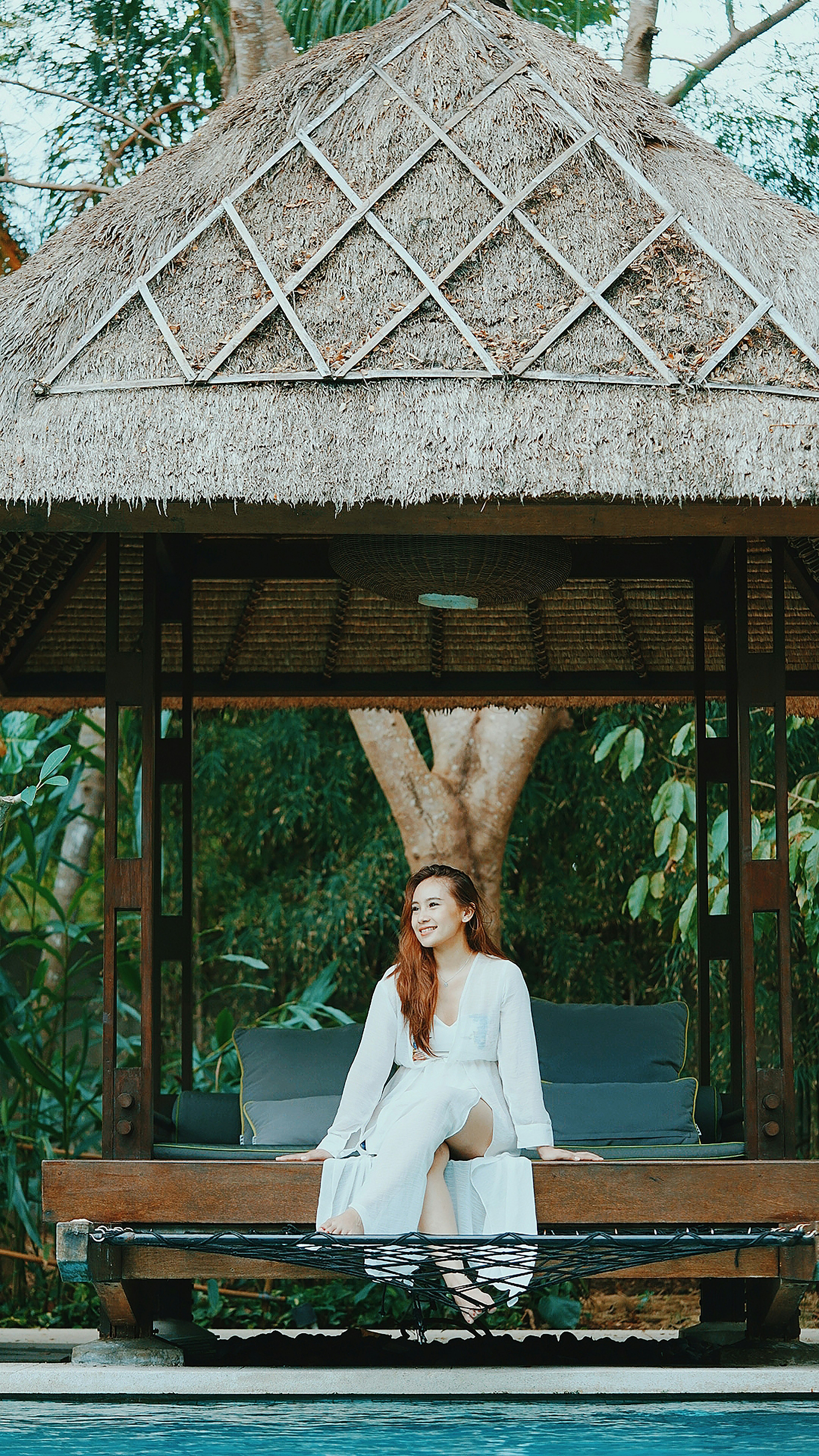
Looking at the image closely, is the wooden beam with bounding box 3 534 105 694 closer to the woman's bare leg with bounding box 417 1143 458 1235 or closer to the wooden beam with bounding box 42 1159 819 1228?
the wooden beam with bounding box 42 1159 819 1228

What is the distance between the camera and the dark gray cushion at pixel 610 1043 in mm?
4418

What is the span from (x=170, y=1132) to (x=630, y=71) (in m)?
4.72

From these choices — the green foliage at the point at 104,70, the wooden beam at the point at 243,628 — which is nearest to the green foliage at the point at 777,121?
the green foliage at the point at 104,70

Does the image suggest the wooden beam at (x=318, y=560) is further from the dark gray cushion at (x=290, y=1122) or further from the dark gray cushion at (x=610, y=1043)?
the dark gray cushion at (x=290, y=1122)

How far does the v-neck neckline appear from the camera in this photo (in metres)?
3.54

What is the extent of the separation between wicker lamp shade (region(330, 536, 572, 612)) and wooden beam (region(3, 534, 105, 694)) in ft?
2.20

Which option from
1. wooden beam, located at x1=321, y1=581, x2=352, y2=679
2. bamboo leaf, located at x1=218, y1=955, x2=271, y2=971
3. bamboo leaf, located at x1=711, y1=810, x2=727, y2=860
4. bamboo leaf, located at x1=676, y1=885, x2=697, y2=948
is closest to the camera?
wooden beam, located at x1=321, y1=581, x2=352, y2=679

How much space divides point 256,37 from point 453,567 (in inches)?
134

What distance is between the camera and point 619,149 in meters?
3.76

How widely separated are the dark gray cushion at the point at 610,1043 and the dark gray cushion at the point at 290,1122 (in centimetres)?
76

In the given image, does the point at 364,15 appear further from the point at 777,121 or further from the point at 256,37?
the point at 777,121

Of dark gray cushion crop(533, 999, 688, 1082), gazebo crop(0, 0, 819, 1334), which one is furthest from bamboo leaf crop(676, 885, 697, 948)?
gazebo crop(0, 0, 819, 1334)

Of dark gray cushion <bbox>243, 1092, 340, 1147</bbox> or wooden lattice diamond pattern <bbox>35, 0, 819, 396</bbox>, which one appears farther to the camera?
dark gray cushion <bbox>243, 1092, 340, 1147</bbox>

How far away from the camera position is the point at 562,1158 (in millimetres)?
3330
